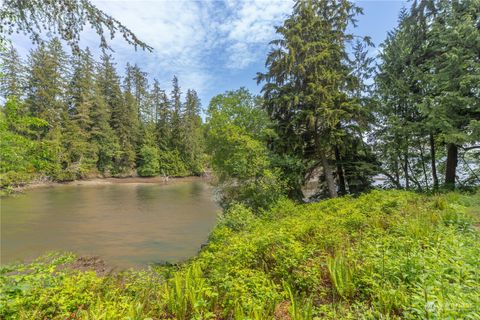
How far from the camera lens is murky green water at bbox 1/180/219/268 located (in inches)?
410

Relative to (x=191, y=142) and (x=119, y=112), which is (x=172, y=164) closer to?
(x=191, y=142)

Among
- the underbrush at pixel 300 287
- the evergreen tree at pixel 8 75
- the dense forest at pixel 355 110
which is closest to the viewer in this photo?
the underbrush at pixel 300 287

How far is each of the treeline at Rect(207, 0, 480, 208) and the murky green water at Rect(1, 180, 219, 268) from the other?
3.93 metres

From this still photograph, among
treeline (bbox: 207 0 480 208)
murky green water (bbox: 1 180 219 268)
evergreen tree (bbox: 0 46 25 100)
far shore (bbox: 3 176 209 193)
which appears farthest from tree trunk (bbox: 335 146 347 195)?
far shore (bbox: 3 176 209 193)

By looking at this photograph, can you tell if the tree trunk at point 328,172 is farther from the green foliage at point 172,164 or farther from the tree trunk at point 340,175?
the green foliage at point 172,164

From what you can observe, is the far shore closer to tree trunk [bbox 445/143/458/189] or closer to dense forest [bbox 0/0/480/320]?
dense forest [bbox 0/0/480/320]

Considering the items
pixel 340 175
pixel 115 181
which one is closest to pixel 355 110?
pixel 340 175

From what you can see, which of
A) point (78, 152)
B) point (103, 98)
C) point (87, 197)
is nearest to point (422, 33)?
point (87, 197)

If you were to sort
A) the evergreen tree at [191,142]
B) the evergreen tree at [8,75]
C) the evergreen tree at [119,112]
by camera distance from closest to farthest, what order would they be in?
the evergreen tree at [8,75]
the evergreen tree at [119,112]
the evergreen tree at [191,142]

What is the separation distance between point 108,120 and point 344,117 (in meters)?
40.1

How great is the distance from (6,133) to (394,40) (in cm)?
1508

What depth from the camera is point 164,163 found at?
43.6 meters

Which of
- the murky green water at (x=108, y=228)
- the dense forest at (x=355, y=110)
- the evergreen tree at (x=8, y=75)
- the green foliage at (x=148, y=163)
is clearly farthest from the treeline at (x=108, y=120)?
the dense forest at (x=355, y=110)

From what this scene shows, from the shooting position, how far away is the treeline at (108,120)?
32031 mm
